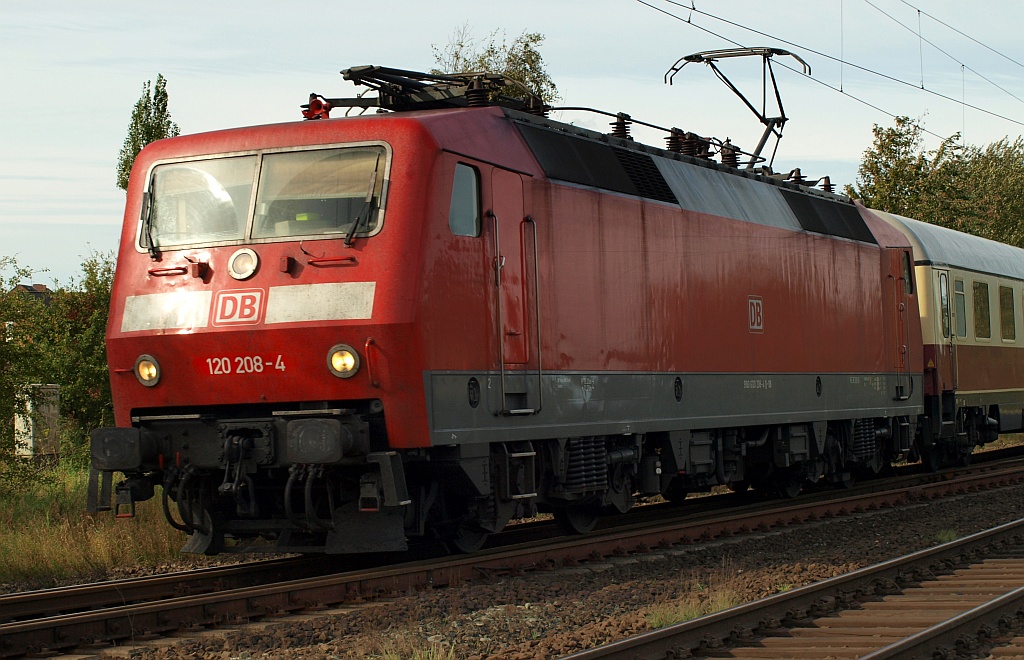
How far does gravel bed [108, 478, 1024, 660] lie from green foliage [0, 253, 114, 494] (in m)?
7.13

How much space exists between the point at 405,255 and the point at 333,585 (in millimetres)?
2388

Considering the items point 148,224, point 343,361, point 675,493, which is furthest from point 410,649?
point 675,493

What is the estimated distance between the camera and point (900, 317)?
18.1 m

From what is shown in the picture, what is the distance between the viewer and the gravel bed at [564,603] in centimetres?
730

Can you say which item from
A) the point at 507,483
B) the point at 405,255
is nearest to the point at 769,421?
the point at 507,483

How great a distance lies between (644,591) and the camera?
9.42 m

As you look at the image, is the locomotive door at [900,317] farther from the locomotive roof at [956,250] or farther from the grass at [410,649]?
the grass at [410,649]

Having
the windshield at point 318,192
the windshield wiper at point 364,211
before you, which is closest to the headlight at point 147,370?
the windshield at point 318,192

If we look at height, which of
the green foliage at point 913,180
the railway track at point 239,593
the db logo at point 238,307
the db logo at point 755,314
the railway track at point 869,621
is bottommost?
the railway track at point 869,621

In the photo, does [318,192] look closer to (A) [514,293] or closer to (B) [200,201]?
(B) [200,201]

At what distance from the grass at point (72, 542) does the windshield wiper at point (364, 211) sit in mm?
3719

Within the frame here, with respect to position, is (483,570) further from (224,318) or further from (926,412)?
(926,412)

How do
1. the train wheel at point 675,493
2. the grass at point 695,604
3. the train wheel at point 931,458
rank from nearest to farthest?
the grass at point 695,604 < the train wheel at point 675,493 < the train wheel at point 931,458

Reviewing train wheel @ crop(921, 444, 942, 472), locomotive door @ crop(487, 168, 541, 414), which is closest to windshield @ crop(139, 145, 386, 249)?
locomotive door @ crop(487, 168, 541, 414)
